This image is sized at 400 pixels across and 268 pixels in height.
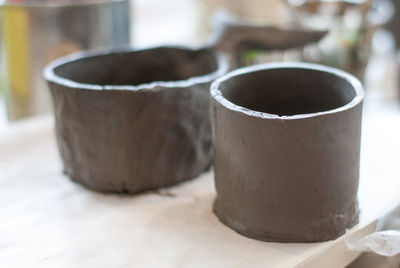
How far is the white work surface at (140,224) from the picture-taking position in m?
0.62

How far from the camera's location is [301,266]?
0.60 m

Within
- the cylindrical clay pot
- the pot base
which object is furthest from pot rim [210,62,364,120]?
the pot base

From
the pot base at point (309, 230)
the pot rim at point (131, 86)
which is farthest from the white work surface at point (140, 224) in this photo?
the pot rim at point (131, 86)

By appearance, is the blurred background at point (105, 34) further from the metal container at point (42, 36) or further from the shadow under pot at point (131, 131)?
the shadow under pot at point (131, 131)

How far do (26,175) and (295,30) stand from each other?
444 mm

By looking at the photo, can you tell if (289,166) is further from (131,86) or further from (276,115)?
(131,86)

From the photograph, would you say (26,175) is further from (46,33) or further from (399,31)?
(399,31)

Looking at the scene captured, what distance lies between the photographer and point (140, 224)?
0.69 m

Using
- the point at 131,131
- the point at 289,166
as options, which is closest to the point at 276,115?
the point at 289,166

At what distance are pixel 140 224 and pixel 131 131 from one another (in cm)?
11

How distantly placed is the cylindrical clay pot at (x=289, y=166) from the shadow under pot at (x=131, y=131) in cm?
8

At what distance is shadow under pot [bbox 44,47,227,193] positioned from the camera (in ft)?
2.34

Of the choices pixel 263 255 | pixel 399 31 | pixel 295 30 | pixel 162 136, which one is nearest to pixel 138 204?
pixel 162 136

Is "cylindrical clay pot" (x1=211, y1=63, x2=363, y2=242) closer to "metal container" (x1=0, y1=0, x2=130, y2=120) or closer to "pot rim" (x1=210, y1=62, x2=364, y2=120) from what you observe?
"pot rim" (x1=210, y1=62, x2=364, y2=120)
